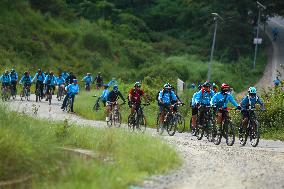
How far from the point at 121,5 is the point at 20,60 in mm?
27987

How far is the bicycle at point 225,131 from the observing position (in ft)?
76.5

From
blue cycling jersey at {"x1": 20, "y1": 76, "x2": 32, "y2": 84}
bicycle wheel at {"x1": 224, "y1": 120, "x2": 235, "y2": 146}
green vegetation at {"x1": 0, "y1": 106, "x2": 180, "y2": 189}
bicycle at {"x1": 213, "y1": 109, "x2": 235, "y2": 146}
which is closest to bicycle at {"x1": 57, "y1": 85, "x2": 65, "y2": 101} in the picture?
blue cycling jersey at {"x1": 20, "y1": 76, "x2": 32, "y2": 84}

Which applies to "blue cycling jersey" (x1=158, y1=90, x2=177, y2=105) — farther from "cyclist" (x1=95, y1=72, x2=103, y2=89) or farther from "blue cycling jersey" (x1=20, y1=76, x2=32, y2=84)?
"cyclist" (x1=95, y1=72, x2=103, y2=89)

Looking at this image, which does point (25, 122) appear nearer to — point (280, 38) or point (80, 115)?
point (80, 115)

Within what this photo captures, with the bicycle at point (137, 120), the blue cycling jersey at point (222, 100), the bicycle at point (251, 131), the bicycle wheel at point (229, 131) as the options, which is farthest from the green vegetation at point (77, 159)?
the bicycle at point (137, 120)

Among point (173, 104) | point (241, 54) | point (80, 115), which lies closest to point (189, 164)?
point (173, 104)

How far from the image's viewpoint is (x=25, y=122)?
19.1m

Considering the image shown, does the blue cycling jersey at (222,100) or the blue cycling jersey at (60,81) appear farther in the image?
the blue cycling jersey at (60,81)

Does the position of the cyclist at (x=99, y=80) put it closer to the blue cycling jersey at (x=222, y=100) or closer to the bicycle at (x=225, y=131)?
Answer: the bicycle at (x=225, y=131)

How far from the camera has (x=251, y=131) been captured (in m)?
23.8

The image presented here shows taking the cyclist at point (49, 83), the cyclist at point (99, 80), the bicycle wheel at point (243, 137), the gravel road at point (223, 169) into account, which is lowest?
the gravel road at point (223, 169)

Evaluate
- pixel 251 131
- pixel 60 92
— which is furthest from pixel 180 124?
pixel 60 92

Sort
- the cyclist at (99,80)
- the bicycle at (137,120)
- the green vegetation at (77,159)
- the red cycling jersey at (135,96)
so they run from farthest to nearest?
the cyclist at (99,80), the bicycle at (137,120), the red cycling jersey at (135,96), the green vegetation at (77,159)

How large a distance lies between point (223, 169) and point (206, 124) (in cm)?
840
